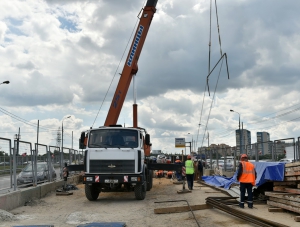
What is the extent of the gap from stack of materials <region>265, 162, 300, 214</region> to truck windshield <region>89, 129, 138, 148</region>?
569cm

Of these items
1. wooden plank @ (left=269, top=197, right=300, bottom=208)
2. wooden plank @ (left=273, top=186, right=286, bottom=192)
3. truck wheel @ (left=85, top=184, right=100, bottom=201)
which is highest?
wooden plank @ (left=273, top=186, right=286, bottom=192)

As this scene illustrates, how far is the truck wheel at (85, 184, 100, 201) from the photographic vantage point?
14827 millimetres

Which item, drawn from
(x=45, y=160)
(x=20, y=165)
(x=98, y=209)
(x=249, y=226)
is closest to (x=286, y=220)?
(x=249, y=226)

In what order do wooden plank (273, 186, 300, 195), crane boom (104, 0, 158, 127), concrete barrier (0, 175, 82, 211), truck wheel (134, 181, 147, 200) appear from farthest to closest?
crane boom (104, 0, 158, 127), truck wheel (134, 181, 147, 200), concrete barrier (0, 175, 82, 211), wooden plank (273, 186, 300, 195)

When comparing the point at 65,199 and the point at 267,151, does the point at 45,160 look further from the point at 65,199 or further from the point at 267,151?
the point at 267,151

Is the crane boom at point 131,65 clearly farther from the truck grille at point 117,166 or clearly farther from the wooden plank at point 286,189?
the wooden plank at point 286,189

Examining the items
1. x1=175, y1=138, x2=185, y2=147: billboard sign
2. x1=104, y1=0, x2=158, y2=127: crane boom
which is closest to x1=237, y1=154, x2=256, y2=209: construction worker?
x1=104, y1=0, x2=158, y2=127: crane boom


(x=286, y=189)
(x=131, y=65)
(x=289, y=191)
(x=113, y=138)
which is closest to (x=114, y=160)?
(x=113, y=138)

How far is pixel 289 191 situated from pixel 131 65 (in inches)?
392

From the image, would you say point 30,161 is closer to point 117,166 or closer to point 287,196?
point 117,166

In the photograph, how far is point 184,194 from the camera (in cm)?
1683

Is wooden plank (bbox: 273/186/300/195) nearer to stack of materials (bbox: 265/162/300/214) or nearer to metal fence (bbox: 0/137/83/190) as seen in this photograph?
stack of materials (bbox: 265/162/300/214)

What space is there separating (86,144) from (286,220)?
8.32m

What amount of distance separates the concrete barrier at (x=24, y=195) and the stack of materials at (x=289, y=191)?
26.1ft
